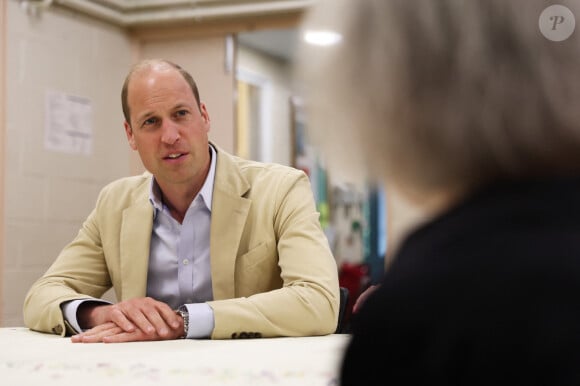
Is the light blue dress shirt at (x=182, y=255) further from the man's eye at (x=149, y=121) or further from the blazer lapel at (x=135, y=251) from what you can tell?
the man's eye at (x=149, y=121)

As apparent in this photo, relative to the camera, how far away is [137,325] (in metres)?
1.60

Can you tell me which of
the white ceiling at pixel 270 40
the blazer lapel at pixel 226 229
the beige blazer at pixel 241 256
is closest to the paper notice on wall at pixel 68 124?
the white ceiling at pixel 270 40

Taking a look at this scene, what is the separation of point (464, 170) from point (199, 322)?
3.76 feet

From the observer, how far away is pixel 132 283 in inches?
81.1

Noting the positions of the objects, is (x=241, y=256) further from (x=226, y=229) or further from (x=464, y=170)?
(x=464, y=170)

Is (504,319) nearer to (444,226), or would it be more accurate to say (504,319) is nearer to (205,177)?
(444,226)

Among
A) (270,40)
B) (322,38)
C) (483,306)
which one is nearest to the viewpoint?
(483,306)

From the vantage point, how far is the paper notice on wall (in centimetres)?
357

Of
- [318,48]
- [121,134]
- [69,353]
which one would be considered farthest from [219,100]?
[318,48]

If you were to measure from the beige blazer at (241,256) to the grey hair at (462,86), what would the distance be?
1.13 meters

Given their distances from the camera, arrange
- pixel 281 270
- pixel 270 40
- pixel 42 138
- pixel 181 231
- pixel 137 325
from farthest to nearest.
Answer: pixel 270 40 < pixel 42 138 < pixel 181 231 < pixel 281 270 < pixel 137 325

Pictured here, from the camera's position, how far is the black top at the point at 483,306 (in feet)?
1.48

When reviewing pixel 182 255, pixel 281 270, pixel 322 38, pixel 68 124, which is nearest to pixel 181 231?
pixel 182 255

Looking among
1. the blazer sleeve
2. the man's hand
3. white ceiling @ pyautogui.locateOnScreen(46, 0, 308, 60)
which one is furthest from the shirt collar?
white ceiling @ pyautogui.locateOnScreen(46, 0, 308, 60)
